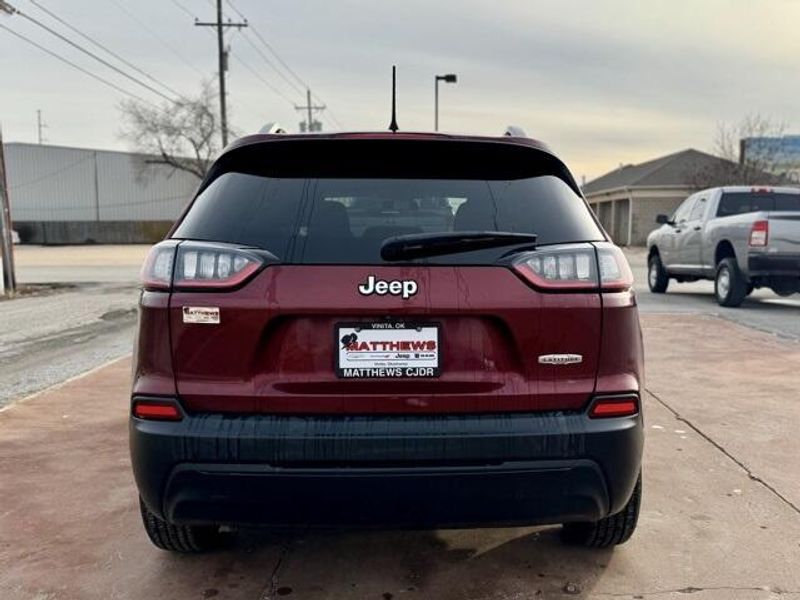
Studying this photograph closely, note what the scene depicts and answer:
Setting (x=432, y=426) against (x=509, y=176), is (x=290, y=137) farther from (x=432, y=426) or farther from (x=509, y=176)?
(x=432, y=426)

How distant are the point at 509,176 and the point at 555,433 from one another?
963mm

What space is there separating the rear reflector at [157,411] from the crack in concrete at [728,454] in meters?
3.00

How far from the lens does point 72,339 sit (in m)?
8.46

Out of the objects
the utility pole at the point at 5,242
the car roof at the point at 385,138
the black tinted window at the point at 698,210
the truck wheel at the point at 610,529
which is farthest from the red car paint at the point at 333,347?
the utility pole at the point at 5,242

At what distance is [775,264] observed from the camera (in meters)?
10.2

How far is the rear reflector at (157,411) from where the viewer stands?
86.7 inches

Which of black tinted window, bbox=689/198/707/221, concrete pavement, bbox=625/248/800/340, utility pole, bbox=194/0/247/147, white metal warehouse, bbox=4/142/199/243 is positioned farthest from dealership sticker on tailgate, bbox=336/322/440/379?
white metal warehouse, bbox=4/142/199/243

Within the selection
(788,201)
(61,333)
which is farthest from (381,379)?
(788,201)

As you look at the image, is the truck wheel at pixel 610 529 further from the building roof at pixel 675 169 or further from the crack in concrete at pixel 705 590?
the building roof at pixel 675 169

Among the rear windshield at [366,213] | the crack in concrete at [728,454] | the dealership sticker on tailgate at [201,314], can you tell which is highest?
the rear windshield at [366,213]

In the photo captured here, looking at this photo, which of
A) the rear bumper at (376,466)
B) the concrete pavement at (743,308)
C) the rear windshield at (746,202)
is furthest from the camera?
the rear windshield at (746,202)

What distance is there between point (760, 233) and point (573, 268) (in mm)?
9401

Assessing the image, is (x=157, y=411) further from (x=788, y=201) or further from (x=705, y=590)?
(x=788, y=201)

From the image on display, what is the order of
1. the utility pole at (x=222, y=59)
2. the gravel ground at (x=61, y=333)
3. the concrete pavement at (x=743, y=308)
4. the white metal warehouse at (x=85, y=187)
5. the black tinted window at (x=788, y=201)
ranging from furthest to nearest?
the white metal warehouse at (x=85, y=187), the utility pole at (x=222, y=59), the black tinted window at (x=788, y=201), the concrete pavement at (x=743, y=308), the gravel ground at (x=61, y=333)
